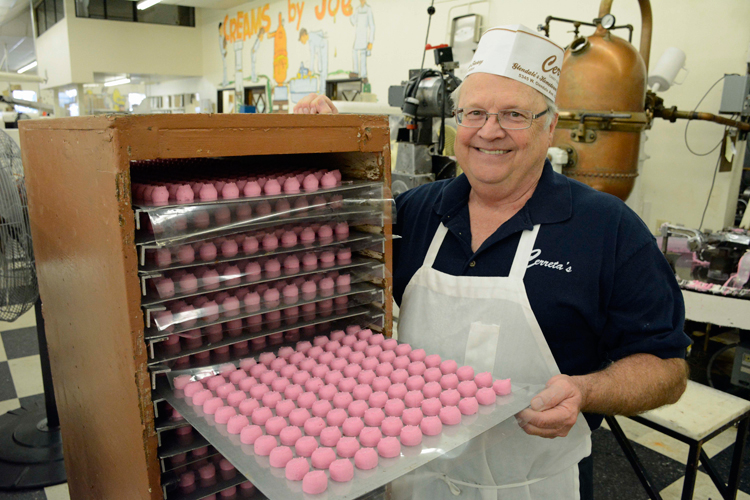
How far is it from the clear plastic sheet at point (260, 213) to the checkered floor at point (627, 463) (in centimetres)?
158

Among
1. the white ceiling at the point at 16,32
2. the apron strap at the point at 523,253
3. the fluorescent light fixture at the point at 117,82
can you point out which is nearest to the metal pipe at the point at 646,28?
the apron strap at the point at 523,253

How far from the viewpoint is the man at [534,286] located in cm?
110

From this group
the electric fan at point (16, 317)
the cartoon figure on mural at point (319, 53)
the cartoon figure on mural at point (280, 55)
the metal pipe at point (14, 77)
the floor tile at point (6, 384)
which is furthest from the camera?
the cartoon figure on mural at point (280, 55)

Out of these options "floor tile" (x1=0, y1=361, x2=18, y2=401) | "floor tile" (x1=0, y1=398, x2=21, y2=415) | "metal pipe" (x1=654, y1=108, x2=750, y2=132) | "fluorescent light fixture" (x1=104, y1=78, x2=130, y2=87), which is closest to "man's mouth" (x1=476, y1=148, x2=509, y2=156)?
"metal pipe" (x1=654, y1=108, x2=750, y2=132)

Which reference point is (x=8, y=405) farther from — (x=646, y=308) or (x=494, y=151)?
(x=646, y=308)

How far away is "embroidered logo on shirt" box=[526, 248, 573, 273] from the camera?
1125 millimetres

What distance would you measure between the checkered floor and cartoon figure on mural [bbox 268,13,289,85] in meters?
5.29

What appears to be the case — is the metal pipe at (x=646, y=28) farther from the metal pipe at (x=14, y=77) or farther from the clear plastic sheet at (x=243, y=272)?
the metal pipe at (x=14, y=77)

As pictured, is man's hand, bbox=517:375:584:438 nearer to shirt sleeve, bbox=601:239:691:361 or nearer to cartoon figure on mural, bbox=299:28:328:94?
shirt sleeve, bbox=601:239:691:361

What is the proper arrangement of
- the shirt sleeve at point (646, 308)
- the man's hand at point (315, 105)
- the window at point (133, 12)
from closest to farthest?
the shirt sleeve at point (646, 308) → the man's hand at point (315, 105) → the window at point (133, 12)

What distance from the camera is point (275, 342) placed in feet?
3.56

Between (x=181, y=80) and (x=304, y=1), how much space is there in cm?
466

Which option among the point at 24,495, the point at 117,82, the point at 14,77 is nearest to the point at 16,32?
the point at 117,82

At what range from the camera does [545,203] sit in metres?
1.20
